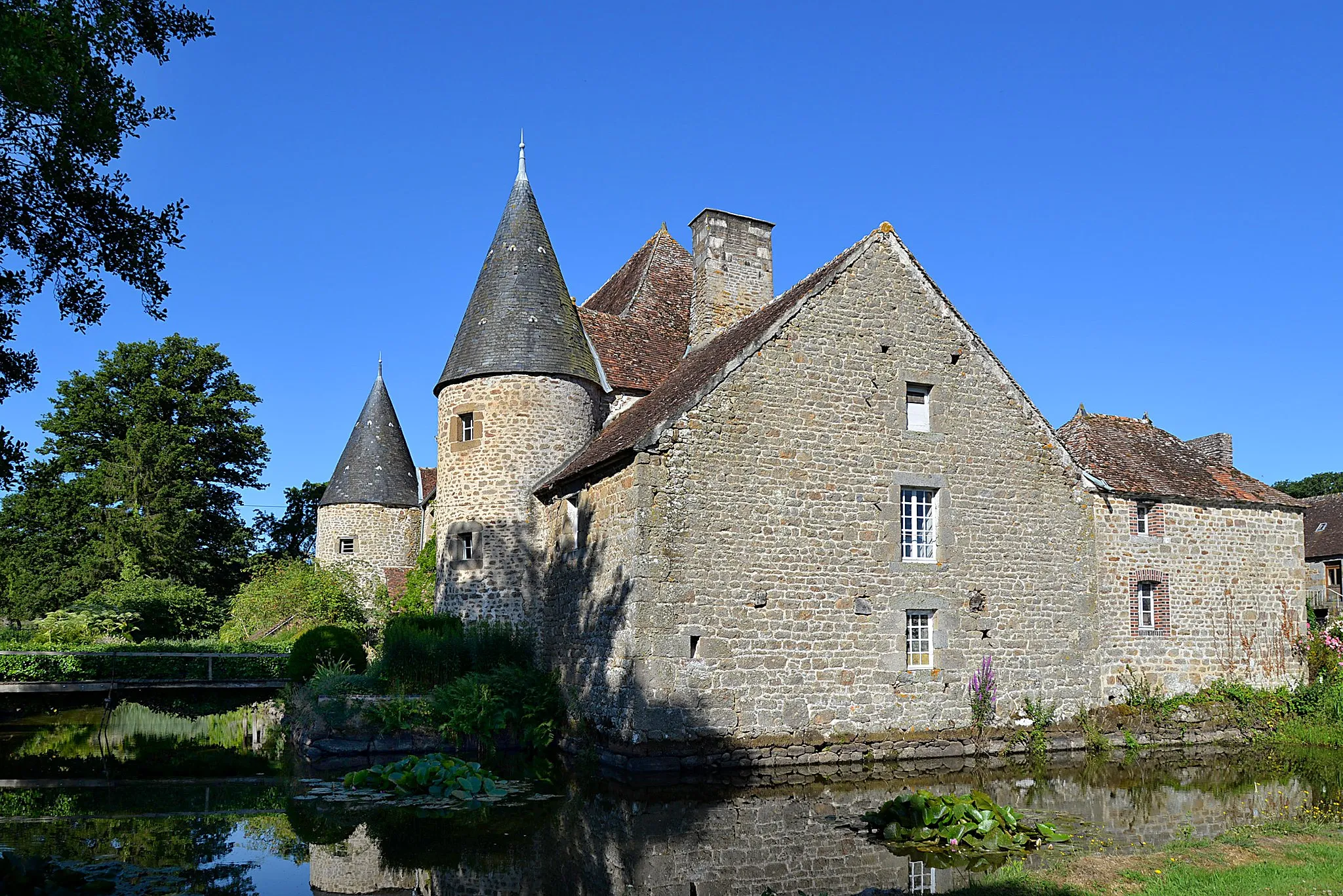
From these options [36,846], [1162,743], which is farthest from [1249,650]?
[36,846]

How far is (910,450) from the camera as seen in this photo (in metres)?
16.2

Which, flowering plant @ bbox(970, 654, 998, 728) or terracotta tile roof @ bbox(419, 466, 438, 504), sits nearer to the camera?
flowering plant @ bbox(970, 654, 998, 728)

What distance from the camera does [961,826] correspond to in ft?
32.0

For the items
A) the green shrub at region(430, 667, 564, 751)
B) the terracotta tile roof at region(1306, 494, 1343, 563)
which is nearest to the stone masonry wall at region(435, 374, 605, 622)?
the green shrub at region(430, 667, 564, 751)

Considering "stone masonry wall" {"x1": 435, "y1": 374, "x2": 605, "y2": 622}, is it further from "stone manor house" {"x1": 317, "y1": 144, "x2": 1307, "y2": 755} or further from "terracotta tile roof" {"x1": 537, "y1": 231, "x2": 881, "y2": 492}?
"terracotta tile roof" {"x1": 537, "y1": 231, "x2": 881, "y2": 492}

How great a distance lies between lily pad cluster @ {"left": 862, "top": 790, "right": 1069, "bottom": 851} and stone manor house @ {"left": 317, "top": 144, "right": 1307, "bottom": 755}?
4.19 metres

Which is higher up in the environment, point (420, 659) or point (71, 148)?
point (71, 148)

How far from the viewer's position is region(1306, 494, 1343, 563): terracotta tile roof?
36.5m

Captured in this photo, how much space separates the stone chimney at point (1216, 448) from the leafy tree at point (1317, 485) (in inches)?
2106

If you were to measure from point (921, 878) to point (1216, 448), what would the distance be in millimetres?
16961

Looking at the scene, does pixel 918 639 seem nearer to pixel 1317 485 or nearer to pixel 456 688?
pixel 456 688

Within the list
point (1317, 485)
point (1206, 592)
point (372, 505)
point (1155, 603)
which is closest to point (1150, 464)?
point (1206, 592)

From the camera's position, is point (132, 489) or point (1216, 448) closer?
point (1216, 448)

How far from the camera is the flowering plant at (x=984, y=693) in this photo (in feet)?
52.3
